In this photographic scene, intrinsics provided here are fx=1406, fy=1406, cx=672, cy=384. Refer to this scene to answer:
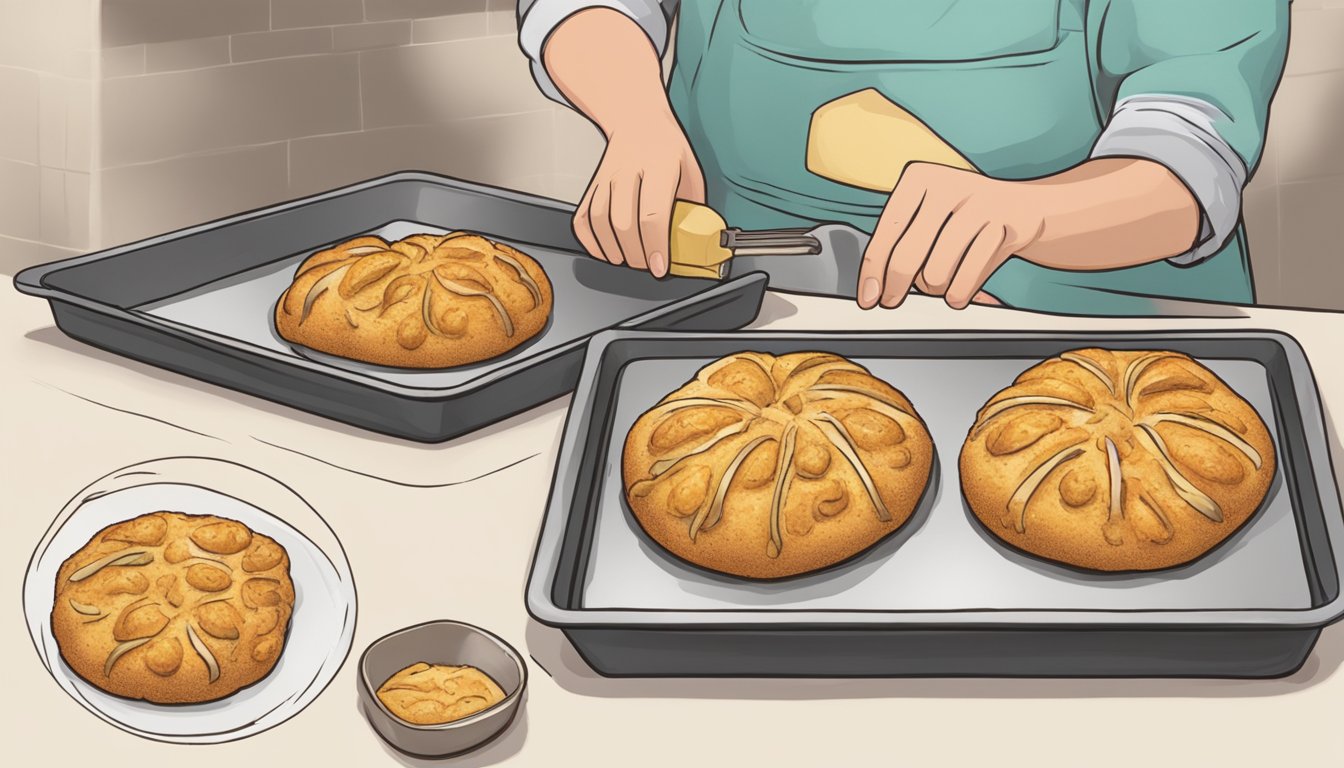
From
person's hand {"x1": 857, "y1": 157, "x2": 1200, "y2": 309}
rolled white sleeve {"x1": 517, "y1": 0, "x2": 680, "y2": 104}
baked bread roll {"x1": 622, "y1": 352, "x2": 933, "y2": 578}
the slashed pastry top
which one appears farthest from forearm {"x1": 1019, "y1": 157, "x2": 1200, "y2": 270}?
the slashed pastry top

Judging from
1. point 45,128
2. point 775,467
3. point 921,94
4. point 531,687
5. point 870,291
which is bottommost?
point 531,687

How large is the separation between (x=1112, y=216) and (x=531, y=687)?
3.26ft

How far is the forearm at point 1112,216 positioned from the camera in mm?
1721

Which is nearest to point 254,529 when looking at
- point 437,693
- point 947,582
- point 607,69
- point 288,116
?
point 437,693

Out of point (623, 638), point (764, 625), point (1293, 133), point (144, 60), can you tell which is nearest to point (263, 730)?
point (623, 638)

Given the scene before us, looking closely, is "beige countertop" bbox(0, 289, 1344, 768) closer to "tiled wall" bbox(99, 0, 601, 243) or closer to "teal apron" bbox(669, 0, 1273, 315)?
"teal apron" bbox(669, 0, 1273, 315)

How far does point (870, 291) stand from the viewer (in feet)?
5.33

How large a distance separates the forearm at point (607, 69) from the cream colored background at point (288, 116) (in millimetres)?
1024

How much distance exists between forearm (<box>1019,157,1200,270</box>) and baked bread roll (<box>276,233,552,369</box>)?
62 cm

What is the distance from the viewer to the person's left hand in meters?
1.61

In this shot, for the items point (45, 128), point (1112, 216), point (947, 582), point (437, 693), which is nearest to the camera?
point (437, 693)

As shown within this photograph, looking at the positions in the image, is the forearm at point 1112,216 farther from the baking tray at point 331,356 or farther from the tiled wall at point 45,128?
the tiled wall at point 45,128

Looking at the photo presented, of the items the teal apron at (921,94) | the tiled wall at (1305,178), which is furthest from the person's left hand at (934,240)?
the tiled wall at (1305,178)

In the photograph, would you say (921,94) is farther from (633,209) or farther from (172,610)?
(172,610)
